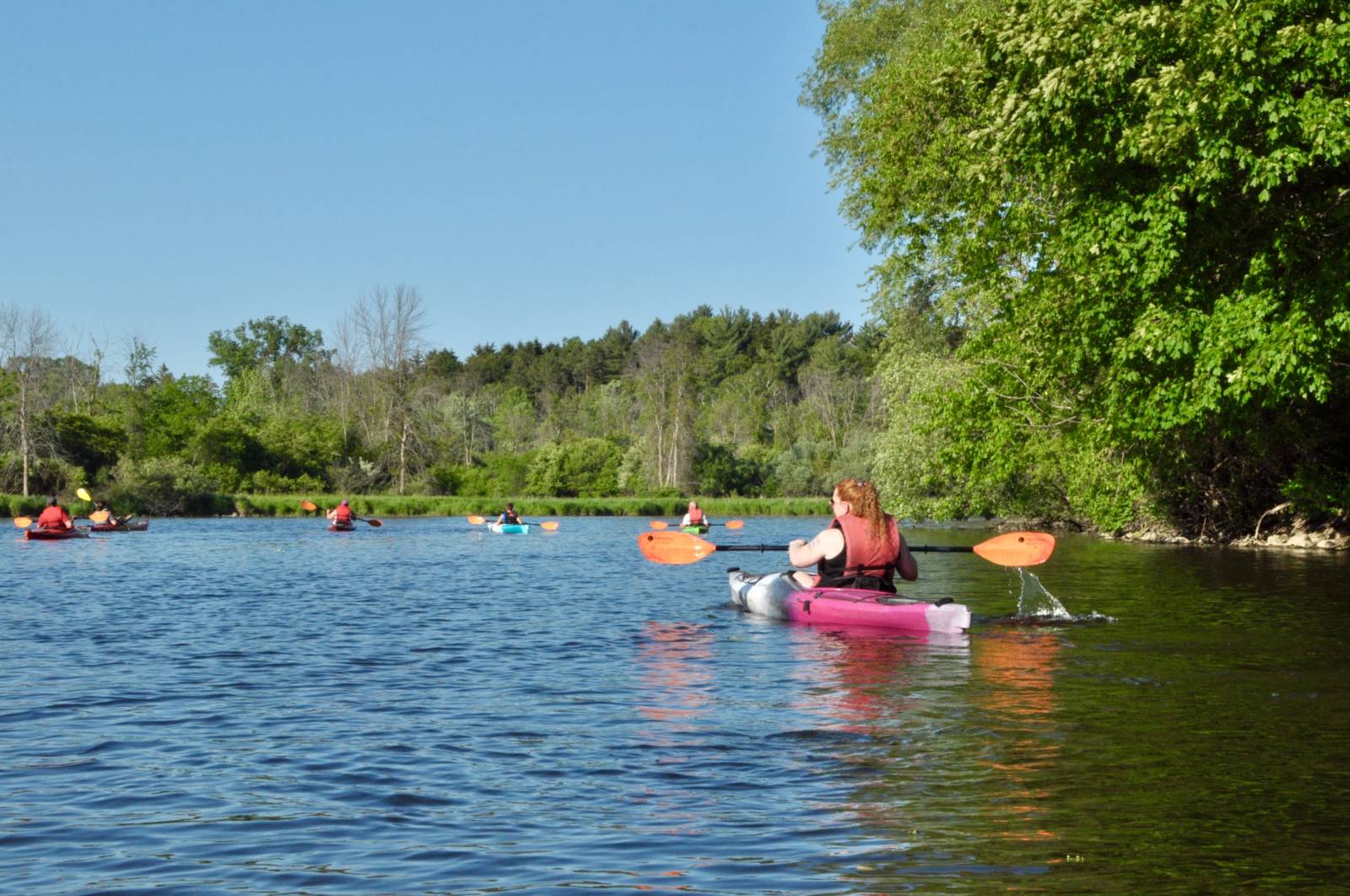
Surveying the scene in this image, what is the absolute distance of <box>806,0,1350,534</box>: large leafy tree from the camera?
11.9m

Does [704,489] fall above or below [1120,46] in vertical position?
below

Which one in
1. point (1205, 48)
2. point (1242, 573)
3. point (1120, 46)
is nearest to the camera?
point (1205, 48)

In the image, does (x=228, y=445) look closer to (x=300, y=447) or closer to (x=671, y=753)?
(x=300, y=447)

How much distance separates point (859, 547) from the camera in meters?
12.6

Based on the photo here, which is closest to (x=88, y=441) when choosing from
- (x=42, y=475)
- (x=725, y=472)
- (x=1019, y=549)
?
(x=42, y=475)

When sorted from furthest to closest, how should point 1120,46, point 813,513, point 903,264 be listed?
point 813,513, point 903,264, point 1120,46

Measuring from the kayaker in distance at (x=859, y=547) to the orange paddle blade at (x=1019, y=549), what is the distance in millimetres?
2426

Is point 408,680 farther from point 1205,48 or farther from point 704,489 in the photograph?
point 704,489

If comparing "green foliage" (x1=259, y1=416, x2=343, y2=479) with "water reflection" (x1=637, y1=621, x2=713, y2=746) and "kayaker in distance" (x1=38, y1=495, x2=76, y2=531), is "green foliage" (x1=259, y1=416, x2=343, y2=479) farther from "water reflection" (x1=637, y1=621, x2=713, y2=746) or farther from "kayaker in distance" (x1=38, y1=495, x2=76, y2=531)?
"water reflection" (x1=637, y1=621, x2=713, y2=746)

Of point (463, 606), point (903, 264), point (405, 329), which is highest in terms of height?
point (405, 329)

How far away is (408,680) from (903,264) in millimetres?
14584

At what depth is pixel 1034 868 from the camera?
488cm

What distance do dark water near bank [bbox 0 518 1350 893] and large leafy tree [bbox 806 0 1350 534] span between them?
2.80m

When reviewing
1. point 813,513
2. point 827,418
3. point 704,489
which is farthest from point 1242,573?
point 827,418
